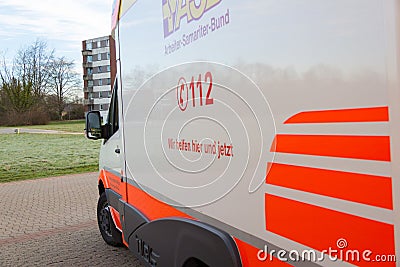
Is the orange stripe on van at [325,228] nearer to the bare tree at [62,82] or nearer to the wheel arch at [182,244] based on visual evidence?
the wheel arch at [182,244]

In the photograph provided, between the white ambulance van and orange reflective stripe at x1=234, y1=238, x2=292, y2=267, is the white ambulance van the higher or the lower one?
the higher one

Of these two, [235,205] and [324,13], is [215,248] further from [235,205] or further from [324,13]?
[324,13]

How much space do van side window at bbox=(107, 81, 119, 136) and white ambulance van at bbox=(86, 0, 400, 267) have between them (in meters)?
1.28

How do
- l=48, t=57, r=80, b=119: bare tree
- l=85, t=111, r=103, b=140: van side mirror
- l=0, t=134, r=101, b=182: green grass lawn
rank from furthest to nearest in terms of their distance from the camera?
l=48, t=57, r=80, b=119: bare tree → l=0, t=134, r=101, b=182: green grass lawn → l=85, t=111, r=103, b=140: van side mirror

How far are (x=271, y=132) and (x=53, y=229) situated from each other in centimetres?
608

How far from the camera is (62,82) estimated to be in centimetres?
5559

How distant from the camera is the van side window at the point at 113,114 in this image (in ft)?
15.3

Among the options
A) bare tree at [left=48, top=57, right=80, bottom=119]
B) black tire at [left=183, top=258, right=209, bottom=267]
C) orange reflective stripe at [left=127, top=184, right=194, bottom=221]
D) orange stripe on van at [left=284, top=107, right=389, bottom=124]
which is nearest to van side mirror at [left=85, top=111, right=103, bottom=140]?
orange reflective stripe at [left=127, top=184, right=194, bottom=221]

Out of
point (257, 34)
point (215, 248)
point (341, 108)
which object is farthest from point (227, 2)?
point (215, 248)

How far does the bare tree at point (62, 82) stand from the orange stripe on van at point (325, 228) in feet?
184

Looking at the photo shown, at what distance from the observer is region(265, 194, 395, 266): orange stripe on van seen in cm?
143

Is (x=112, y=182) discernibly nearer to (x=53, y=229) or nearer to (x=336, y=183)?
(x=53, y=229)

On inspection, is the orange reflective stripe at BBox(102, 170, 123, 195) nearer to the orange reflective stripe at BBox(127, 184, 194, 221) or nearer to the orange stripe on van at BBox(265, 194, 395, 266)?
the orange reflective stripe at BBox(127, 184, 194, 221)

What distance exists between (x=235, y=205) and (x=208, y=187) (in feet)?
0.95
